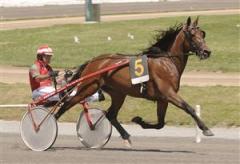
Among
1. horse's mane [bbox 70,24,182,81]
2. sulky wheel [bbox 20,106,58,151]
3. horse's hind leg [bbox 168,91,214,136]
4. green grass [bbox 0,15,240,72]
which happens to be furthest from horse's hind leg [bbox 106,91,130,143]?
green grass [bbox 0,15,240,72]

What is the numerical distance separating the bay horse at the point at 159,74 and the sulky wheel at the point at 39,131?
0.31 m

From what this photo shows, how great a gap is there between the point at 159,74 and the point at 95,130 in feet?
4.67

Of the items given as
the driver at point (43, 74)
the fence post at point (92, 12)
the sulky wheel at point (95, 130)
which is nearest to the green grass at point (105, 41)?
the fence post at point (92, 12)

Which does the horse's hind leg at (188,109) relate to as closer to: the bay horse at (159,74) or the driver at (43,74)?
the bay horse at (159,74)

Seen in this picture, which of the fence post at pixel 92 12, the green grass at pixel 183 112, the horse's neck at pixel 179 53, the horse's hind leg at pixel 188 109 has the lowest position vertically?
the fence post at pixel 92 12

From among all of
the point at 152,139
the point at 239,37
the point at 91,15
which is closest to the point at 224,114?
the point at 152,139

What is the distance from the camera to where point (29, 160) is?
1094cm

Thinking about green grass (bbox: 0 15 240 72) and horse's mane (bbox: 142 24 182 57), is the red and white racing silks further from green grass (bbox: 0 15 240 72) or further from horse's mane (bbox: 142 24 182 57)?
green grass (bbox: 0 15 240 72)

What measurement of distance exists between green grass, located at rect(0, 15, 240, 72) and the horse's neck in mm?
10362

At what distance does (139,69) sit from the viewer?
11984 mm

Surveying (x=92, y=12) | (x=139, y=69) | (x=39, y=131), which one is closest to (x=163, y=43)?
(x=139, y=69)

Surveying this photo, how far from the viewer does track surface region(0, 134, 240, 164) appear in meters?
10.8

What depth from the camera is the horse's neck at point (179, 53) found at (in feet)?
40.3

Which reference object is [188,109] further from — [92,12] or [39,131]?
[92,12]
